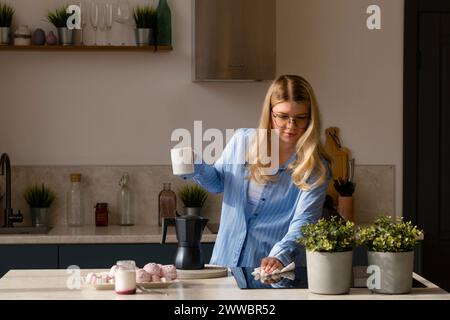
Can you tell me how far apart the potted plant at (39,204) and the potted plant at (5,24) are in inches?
33.2

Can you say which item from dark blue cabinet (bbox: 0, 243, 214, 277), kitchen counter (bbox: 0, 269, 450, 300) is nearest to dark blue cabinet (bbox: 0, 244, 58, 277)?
dark blue cabinet (bbox: 0, 243, 214, 277)

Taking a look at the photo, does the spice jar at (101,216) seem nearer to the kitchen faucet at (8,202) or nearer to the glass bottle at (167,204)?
the glass bottle at (167,204)

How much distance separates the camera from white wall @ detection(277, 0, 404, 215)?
5.04 metres

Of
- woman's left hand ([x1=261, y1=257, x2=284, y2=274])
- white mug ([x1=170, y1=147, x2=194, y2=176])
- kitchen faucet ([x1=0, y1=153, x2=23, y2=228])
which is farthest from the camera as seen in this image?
kitchen faucet ([x1=0, y1=153, x2=23, y2=228])

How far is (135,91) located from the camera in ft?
16.4

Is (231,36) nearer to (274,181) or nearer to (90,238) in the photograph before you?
(90,238)

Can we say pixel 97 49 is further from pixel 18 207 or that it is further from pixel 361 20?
pixel 361 20

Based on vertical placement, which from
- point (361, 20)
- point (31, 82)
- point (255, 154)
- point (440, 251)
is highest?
point (361, 20)

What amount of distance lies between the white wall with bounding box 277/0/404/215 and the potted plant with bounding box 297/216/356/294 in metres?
2.43

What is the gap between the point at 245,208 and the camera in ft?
11.2

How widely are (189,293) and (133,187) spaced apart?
2404mm

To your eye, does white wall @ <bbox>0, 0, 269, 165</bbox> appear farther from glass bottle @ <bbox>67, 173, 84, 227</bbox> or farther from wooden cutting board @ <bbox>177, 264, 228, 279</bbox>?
wooden cutting board @ <bbox>177, 264, 228, 279</bbox>
